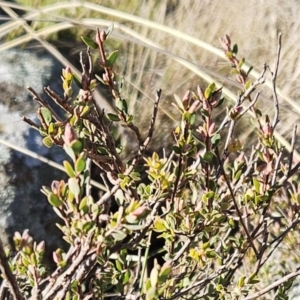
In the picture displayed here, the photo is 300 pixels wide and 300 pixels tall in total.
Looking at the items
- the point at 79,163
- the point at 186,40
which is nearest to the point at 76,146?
the point at 79,163

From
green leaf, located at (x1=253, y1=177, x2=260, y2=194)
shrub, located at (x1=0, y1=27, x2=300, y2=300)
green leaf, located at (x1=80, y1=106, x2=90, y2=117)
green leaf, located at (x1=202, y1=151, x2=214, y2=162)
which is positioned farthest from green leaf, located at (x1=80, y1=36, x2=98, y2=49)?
green leaf, located at (x1=253, y1=177, x2=260, y2=194)

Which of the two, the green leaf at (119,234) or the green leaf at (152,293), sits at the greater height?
the green leaf at (119,234)

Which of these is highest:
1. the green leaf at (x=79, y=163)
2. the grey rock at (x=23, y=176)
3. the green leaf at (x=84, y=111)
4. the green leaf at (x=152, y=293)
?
the green leaf at (x=79, y=163)

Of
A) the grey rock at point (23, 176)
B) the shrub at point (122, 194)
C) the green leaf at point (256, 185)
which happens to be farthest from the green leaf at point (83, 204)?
the grey rock at point (23, 176)

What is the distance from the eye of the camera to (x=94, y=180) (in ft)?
6.66

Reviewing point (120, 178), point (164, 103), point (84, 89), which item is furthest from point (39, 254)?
point (164, 103)

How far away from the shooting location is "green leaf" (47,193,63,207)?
698 mm

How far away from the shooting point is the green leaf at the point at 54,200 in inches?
27.5

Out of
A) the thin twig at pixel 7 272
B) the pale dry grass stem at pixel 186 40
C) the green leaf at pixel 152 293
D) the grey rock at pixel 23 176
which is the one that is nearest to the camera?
the green leaf at pixel 152 293

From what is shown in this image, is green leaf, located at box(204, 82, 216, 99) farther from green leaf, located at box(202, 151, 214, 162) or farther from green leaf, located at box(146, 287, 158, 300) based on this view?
green leaf, located at box(146, 287, 158, 300)

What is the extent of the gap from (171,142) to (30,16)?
2.99ft

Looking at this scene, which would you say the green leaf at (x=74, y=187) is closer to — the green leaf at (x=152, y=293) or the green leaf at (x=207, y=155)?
the green leaf at (x=152, y=293)

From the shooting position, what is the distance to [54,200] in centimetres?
70

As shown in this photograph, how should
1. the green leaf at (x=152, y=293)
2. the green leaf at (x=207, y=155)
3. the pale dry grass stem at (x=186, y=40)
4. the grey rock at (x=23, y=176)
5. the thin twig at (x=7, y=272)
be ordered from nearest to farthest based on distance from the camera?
the green leaf at (x=152, y=293) < the thin twig at (x=7, y=272) < the green leaf at (x=207, y=155) < the grey rock at (x=23, y=176) < the pale dry grass stem at (x=186, y=40)
